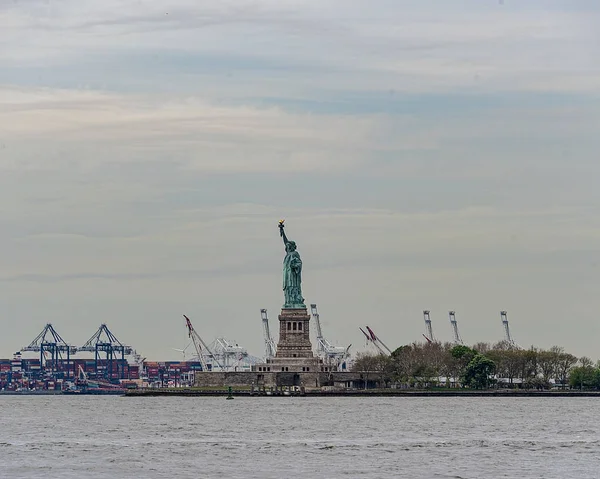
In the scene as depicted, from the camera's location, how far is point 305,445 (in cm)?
9850

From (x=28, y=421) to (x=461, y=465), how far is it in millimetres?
70293

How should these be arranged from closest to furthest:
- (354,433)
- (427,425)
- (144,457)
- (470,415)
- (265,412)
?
(144,457), (354,433), (427,425), (470,415), (265,412)

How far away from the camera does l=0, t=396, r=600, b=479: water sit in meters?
81.1

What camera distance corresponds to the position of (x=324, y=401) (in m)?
195

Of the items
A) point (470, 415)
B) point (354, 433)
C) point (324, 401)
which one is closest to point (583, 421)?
point (470, 415)

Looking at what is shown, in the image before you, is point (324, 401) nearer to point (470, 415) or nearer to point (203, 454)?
point (470, 415)

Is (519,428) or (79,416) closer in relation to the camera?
(519,428)

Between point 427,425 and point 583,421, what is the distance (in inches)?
634

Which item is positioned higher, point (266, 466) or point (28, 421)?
point (28, 421)

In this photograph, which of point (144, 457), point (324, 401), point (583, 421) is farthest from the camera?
point (324, 401)

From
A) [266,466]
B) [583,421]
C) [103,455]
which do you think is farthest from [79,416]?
[266,466]

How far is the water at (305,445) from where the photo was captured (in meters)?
81.1

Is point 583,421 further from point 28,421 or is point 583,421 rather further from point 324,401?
point 324,401

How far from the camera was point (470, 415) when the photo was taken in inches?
5664
